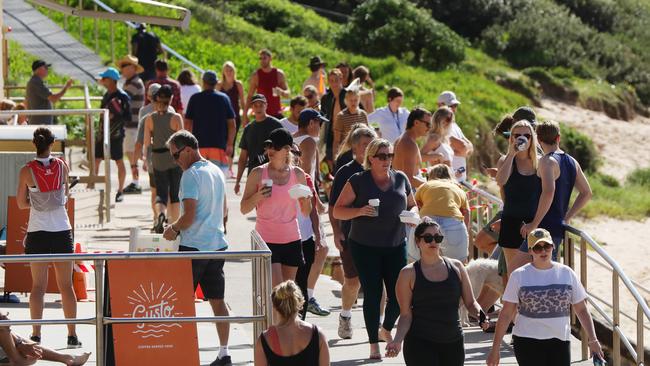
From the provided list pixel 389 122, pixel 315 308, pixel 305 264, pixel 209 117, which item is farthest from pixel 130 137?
pixel 305 264

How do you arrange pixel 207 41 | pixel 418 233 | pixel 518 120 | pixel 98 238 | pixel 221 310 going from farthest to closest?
pixel 207 41
pixel 98 238
pixel 518 120
pixel 221 310
pixel 418 233

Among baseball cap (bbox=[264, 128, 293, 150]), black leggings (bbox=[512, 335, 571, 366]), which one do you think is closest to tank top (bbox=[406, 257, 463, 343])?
black leggings (bbox=[512, 335, 571, 366])

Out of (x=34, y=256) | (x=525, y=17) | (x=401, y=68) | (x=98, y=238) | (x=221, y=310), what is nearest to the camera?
(x=34, y=256)

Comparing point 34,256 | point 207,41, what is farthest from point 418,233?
point 207,41

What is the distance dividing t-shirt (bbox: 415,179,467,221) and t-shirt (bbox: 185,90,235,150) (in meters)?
3.91

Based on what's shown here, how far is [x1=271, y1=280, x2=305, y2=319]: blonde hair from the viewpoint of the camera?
7648 mm

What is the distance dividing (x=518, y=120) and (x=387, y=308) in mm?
1942

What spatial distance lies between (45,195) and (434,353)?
9.84 ft

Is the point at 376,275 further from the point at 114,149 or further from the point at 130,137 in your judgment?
the point at 130,137

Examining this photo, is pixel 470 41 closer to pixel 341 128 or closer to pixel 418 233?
pixel 341 128

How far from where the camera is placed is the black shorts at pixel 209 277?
31.7ft

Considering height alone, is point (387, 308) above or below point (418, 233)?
below

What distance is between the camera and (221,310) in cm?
978

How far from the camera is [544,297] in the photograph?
28.9 feet
